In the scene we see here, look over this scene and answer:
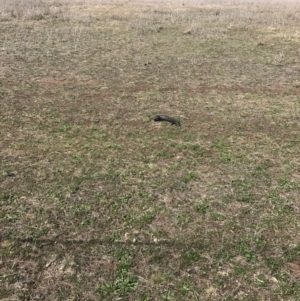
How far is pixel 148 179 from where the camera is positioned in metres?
5.45

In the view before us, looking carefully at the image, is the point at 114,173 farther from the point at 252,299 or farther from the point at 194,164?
the point at 252,299

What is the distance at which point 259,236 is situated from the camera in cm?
434

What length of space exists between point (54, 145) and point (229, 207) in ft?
Result: 10.6

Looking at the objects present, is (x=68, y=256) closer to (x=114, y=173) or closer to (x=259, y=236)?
(x=114, y=173)

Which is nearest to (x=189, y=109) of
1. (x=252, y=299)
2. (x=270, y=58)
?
(x=252, y=299)

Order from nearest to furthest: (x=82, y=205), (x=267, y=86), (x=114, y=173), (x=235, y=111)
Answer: (x=82, y=205)
(x=114, y=173)
(x=235, y=111)
(x=267, y=86)

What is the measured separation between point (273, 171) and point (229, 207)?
4.48 ft

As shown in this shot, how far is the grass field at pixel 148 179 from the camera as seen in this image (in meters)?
3.74

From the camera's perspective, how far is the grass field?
3.74 m

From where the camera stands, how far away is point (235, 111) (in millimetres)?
8141

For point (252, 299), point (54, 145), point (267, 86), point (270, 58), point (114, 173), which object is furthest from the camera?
point (270, 58)

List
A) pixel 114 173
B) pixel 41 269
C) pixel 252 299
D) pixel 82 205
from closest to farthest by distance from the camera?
pixel 252 299, pixel 41 269, pixel 82 205, pixel 114 173

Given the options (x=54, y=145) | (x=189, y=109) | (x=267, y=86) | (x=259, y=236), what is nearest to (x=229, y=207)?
(x=259, y=236)

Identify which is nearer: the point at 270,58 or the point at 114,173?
the point at 114,173
